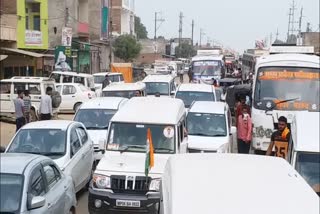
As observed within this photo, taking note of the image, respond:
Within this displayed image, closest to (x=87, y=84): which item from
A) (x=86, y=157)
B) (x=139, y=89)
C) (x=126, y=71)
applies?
(x=139, y=89)

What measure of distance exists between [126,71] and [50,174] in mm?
40517

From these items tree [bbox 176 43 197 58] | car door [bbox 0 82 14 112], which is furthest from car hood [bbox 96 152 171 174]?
tree [bbox 176 43 197 58]

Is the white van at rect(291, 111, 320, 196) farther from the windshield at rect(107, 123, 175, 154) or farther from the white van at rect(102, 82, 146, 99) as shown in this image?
the white van at rect(102, 82, 146, 99)

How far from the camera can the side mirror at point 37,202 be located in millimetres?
6715

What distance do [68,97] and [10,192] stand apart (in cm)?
2300

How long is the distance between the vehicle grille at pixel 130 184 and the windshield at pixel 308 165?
9.49ft

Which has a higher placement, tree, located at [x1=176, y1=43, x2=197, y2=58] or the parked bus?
the parked bus

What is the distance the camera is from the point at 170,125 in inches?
426

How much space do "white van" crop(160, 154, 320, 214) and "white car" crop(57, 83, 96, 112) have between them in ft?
79.4

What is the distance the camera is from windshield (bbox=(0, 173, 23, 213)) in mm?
6637

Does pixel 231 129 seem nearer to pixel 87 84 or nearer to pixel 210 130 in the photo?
pixel 210 130

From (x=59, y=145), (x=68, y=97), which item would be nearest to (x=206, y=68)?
(x=68, y=97)

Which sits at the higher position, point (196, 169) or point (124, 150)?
point (196, 169)

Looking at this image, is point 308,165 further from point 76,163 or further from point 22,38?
point 22,38
